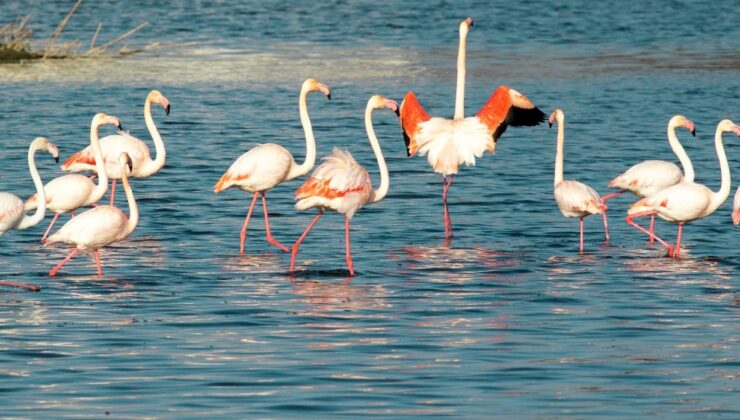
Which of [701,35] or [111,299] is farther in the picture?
[701,35]

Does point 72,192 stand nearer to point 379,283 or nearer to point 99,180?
point 99,180

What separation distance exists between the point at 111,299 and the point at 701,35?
74.4 feet

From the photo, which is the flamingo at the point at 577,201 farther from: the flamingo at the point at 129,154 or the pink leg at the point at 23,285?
the pink leg at the point at 23,285

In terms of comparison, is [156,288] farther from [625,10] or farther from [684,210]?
[625,10]


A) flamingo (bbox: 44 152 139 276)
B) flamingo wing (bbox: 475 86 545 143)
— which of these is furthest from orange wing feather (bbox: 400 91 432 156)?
flamingo (bbox: 44 152 139 276)

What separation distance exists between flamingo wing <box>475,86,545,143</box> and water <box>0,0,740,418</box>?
0.81 metres

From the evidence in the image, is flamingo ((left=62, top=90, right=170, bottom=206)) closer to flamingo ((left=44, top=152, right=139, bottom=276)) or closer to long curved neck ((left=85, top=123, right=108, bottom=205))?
long curved neck ((left=85, top=123, right=108, bottom=205))

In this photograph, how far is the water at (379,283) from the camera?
7621mm

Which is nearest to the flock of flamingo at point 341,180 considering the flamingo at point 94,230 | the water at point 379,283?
the flamingo at point 94,230

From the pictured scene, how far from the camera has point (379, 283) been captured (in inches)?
413

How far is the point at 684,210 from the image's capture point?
1152cm

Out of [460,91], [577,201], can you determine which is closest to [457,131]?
[460,91]

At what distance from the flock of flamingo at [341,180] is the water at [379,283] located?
33cm

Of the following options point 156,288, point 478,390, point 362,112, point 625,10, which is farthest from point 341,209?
point 625,10
